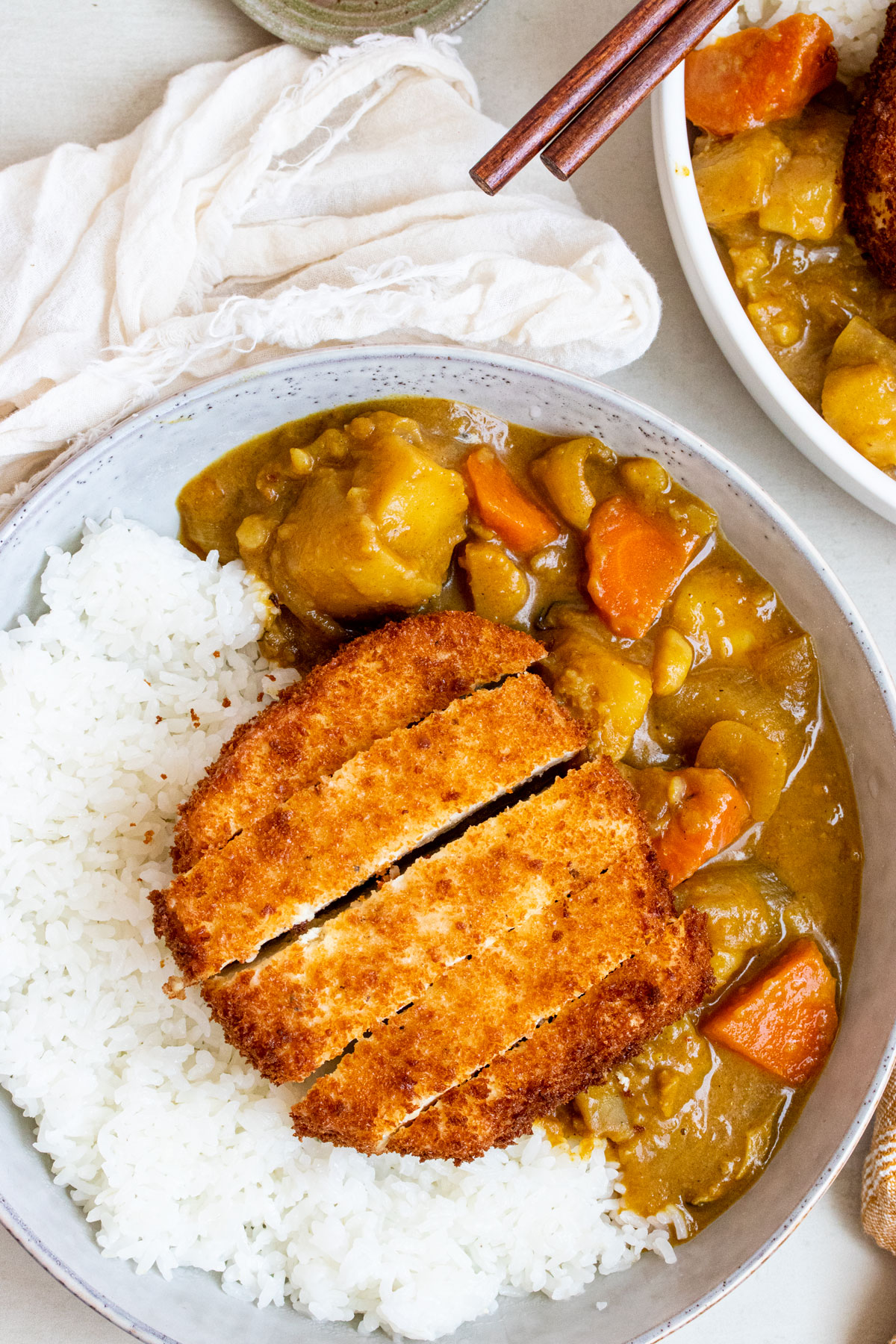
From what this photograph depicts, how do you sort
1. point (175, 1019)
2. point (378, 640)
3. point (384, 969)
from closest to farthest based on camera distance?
point (384, 969), point (378, 640), point (175, 1019)

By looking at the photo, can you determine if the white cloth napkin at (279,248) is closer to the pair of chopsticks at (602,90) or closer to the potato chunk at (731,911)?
the pair of chopsticks at (602,90)

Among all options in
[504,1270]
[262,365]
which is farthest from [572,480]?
[504,1270]

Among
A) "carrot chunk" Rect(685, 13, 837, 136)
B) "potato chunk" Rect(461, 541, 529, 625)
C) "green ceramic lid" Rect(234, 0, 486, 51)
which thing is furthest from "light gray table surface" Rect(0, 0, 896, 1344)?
"potato chunk" Rect(461, 541, 529, 625)

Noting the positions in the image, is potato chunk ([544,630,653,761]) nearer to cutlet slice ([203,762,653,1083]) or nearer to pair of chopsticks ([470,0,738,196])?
cutlet slice ([203,762,653,1083])

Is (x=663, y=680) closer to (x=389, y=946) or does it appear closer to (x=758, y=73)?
(x=389, y=946)

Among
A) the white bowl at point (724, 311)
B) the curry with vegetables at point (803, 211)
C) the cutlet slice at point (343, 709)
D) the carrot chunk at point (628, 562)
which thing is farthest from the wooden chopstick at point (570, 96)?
the cutlet slice at point (343, 709)

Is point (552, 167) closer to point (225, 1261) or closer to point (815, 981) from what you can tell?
point (815, 981)
